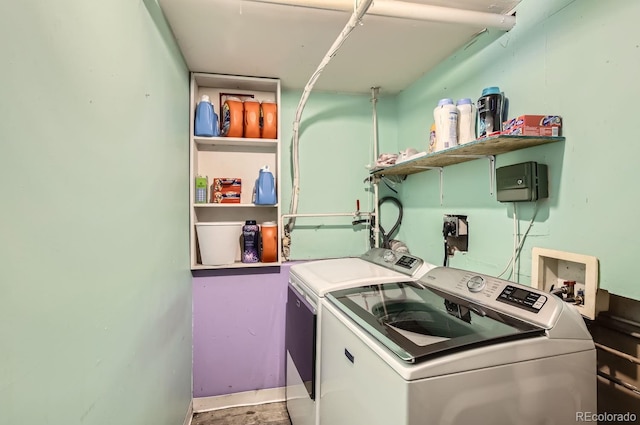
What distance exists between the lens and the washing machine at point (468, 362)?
859 mm

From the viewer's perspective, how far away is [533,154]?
1443 millimetres

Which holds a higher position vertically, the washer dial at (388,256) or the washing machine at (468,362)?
the washer dial at (388,256)

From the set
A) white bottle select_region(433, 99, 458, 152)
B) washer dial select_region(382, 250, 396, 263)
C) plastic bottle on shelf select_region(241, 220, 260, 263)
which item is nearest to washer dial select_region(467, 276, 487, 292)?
washer dial select_region(382, 250, 396, 263)

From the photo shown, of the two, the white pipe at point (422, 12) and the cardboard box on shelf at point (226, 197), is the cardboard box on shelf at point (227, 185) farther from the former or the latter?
the white pipe at point (422, 12)

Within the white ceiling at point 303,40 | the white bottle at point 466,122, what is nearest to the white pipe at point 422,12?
the white ceiling at point 303,40

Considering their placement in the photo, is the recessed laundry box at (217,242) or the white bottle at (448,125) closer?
the white bottle at (448,125)

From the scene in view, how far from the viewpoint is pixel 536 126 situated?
1295 millimetres

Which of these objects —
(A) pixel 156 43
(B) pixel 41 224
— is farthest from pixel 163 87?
(B) pixel 41 224

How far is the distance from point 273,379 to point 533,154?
234 centimetres

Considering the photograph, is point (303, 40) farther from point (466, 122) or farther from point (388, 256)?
point (388, 256)

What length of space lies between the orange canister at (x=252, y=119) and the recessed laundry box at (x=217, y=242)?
2.27 ft

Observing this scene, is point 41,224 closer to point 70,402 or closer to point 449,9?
point 70,402

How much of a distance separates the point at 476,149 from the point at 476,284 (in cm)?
67

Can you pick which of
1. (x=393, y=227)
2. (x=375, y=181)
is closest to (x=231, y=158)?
(x=375, y=181)
